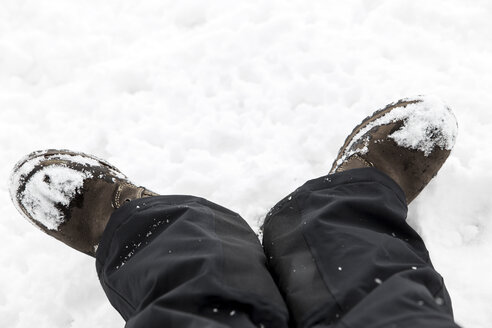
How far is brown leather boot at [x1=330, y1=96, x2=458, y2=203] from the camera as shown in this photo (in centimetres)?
150

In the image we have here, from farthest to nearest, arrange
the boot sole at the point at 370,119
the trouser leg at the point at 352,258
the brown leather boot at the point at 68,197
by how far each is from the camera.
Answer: the boot sole at the point at 370,119 < the brown leather boot at the point at 68,197 < the trouser leg at the point at 352,258

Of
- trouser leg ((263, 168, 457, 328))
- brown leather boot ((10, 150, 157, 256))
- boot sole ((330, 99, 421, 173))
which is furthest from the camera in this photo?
boot sole ((330, 99, 421, 173))

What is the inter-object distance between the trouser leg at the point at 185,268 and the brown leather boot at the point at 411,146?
0.52 metres

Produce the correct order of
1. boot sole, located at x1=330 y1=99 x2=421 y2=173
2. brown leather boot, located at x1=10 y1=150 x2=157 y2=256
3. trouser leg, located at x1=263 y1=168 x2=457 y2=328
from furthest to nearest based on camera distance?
boot sole, located at x1=330 y1=99 x2=421 y2=173
brown leather boot, located at x1=10 y1=150 x2=157 y2=256
trouser leg, located at x1=263 y1=168 x2=457 y2=328

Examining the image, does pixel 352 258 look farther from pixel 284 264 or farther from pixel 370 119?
pixel 370 119

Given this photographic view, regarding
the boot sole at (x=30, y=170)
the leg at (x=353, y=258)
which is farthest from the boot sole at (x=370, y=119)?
the boot sole at (x=30, y=170)

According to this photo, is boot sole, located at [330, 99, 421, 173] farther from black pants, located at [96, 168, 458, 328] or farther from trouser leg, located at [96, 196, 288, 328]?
trouser leg, located at [96, 196, 288, 328]

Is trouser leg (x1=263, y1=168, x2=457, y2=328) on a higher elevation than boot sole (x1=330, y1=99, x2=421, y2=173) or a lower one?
lower

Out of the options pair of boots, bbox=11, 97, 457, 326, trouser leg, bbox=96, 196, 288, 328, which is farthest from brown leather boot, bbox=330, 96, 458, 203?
trouser leg, bbox=96, 196, 288, 328

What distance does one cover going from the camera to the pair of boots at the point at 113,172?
4.78ft

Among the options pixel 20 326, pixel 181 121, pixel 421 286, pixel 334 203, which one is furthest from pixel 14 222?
pixel 421 286

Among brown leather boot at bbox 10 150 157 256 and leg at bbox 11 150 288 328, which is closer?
leg at bbox 11 150 288 328

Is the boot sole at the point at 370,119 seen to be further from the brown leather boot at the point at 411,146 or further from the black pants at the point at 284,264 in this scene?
the black pants at the point at 284,264

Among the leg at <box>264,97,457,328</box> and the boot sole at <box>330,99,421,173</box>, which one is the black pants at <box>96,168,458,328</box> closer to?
the leg at <box>264,97,457,328</box>
